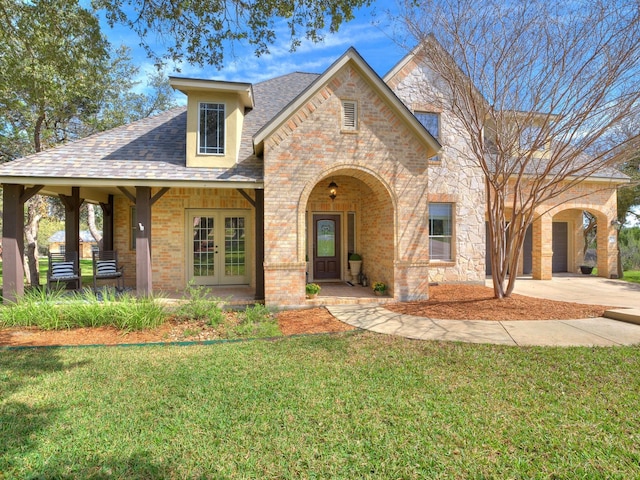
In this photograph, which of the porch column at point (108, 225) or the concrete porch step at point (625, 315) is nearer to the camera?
the concrete porch step at point (625, 315)

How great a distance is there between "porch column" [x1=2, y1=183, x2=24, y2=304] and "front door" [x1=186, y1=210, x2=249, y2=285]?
4.13 m

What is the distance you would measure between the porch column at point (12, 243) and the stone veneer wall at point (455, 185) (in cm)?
1166

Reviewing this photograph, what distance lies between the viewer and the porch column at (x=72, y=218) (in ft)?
33.0

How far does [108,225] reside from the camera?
1135cm

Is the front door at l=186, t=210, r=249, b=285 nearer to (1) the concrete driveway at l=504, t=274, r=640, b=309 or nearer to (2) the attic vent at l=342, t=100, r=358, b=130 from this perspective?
(2) the attic vent at l=342, t=100, r=358, b=130

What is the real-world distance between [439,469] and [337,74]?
8439 mm

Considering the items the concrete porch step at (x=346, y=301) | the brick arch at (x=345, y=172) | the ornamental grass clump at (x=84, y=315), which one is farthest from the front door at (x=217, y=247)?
the ornamental grass clump at (x=84, y=315)

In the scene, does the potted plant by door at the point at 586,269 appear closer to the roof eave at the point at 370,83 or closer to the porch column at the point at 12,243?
the roof eave at the point at 370,83

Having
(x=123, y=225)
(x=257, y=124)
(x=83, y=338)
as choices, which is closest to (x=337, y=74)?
(x=257, y=124)

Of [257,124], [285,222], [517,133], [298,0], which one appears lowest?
[285,222]

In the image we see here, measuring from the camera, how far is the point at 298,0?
6094 millimetres

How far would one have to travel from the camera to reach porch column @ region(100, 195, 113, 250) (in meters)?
11.3

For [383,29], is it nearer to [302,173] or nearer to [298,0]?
[298,0]

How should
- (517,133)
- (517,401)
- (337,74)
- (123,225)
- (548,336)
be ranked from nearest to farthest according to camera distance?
(517,401) < (548,336) < (517,133) < (337,74) < (123,225)
